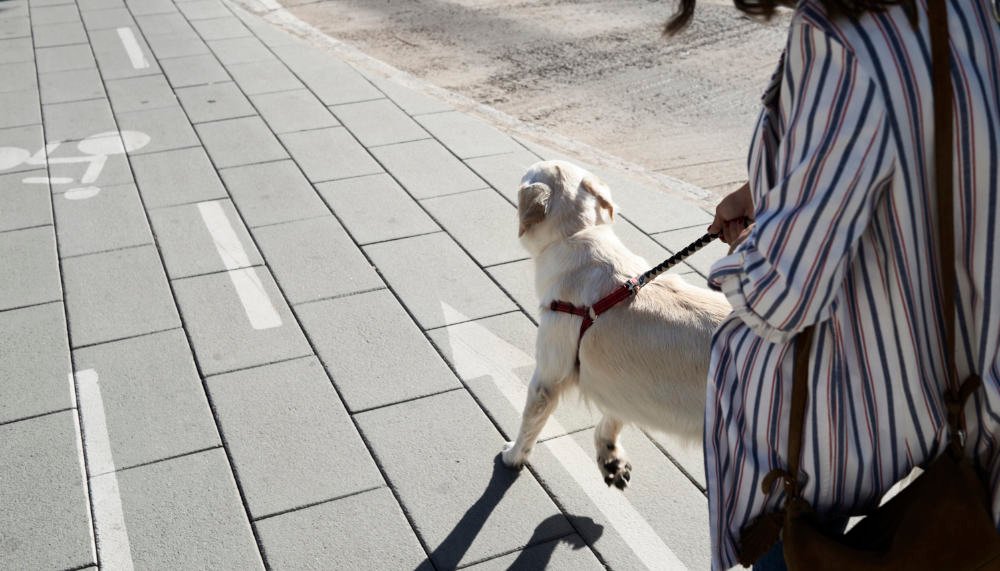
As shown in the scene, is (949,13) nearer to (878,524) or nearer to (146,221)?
(878,524)

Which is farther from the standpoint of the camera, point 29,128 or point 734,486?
point 29,128

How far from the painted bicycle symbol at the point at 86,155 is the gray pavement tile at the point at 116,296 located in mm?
1265

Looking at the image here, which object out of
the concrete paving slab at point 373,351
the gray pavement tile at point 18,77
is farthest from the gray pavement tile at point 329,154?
the gray pavement tile at point 18,77

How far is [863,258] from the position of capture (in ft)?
5.45

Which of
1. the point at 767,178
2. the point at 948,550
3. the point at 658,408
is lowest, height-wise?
the point at 658,408

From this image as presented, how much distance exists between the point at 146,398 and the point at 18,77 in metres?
6.70

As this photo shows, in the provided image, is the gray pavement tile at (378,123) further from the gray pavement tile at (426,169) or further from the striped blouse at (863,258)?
the striped blouse at (863,258)

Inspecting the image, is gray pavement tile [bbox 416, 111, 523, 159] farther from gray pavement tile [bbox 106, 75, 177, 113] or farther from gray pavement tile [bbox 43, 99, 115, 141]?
gray pavement tile [bbox 43, 99, 115, 141]

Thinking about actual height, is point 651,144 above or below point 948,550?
below

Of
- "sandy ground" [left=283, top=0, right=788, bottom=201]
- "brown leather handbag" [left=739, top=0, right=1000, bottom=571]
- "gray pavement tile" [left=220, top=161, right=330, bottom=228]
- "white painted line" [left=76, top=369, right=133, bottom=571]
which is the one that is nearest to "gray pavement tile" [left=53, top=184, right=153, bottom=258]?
"gray pavement tile" [left=220, top=161, right=330, bottom=228]

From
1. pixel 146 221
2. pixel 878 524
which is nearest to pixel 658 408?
pixel 878 524

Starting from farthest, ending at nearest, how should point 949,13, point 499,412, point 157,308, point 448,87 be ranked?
point 448,87
point 157,308
point 499,412
point 949,13

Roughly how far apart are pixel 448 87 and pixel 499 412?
18.4 ft

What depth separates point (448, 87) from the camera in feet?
30.2
